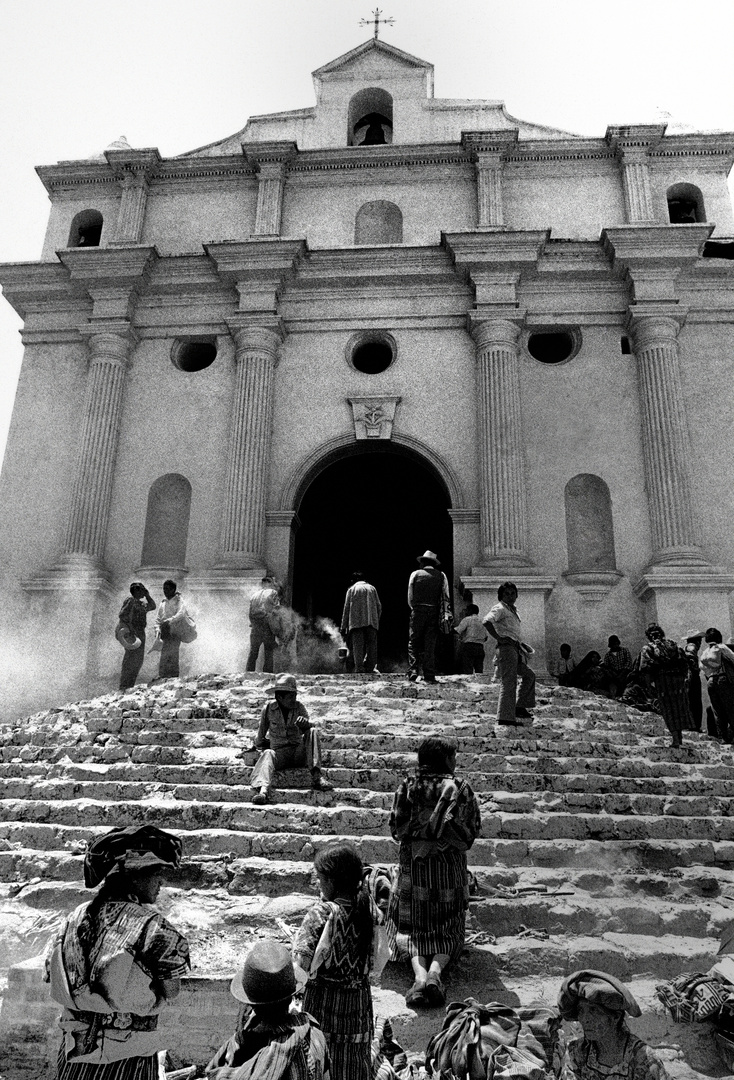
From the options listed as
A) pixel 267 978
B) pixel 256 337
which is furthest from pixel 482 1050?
pixel 256 337

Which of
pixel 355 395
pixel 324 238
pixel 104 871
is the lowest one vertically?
pixel 104 871

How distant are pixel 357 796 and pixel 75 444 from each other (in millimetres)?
A: 12279

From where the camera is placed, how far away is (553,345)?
59.3ft

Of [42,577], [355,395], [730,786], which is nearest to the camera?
[730,786]

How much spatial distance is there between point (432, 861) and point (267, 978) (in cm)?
267

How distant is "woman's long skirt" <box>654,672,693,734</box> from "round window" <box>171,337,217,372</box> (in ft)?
40.4

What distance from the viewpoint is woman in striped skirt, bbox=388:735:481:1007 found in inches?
195

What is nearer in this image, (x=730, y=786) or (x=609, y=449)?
(x=730, y=786)

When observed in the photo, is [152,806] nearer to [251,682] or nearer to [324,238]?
[251,682]

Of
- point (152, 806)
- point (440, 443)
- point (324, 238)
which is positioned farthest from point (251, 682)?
point (324, 238)

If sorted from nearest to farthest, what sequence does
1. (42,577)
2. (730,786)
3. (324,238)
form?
(730,786) < (42,577) < (324,238)

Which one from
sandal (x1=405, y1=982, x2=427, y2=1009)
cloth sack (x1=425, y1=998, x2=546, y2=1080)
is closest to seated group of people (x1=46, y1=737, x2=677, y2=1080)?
cloth sack (x1=425, y1=998, x2=546, y2=1080)

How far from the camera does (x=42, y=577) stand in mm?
15742

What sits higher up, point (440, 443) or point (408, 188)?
point (408, 188)
